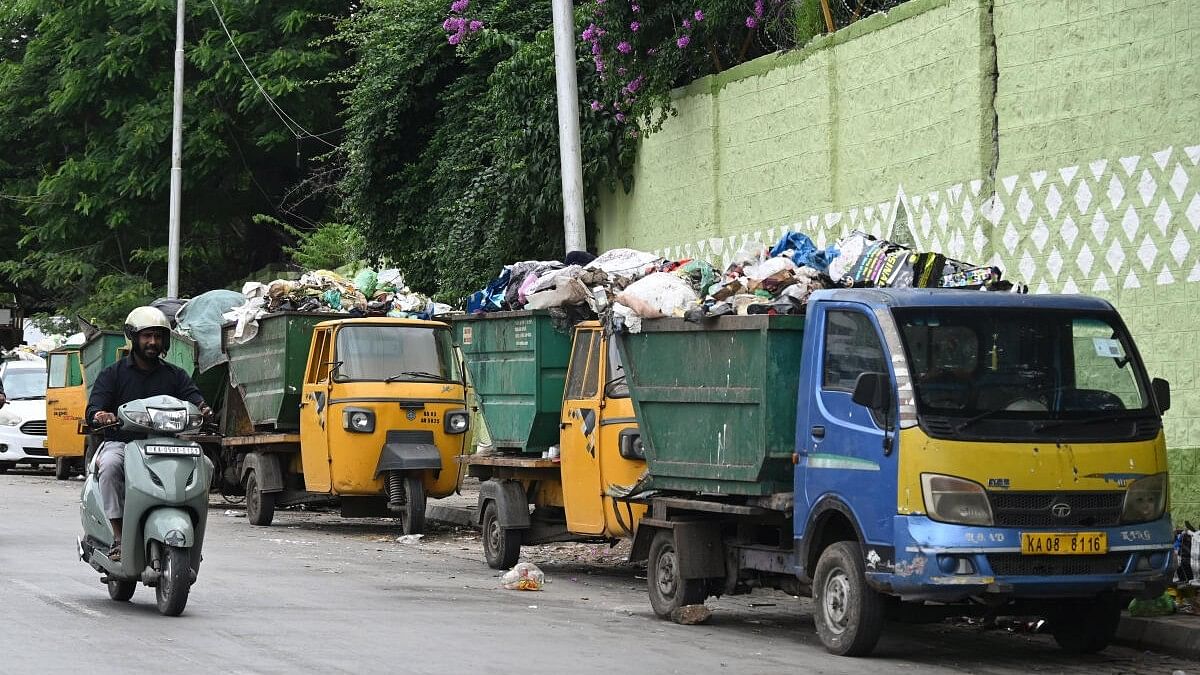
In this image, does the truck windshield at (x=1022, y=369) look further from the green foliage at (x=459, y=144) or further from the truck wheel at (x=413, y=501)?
the green foliage at (x=459, y=144)

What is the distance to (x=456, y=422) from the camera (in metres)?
18.2

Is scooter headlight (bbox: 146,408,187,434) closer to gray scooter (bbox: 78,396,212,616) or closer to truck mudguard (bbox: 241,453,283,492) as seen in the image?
gray scooter (bbox: 78,396,212,616)

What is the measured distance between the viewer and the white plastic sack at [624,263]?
1455 cm

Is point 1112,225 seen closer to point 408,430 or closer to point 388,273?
point 408,430

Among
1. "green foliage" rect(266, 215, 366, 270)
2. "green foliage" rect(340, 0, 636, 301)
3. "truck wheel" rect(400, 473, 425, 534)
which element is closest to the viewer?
"truck wheel" rect(400, 473, 425, 534)

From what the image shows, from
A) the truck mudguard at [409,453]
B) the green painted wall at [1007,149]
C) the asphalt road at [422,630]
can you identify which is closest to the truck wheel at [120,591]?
the asphalt road at [422,630]

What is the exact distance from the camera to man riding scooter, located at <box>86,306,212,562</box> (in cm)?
1117

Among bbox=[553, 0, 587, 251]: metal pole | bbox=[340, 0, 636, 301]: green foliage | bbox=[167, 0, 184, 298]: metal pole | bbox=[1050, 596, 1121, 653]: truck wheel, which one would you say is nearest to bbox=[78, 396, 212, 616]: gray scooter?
bbox=[1050, 596, 1121, 653]: truck wheel

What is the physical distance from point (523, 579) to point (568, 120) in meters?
5.94

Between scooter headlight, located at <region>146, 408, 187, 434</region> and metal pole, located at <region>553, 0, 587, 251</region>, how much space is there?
23.8 feet

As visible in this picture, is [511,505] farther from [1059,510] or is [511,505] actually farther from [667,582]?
[1059,510]

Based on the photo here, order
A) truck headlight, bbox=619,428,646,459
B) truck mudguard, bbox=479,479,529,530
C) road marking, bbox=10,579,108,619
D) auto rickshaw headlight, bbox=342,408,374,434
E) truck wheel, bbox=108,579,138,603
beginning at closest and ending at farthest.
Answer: road marking, bbox=10,579,108,619
truck wheel, bbox=108,579,138,603
truck headlight, bbox=619,428,646,459
truck mudguard, bbox=479,479,529,530
auto rickshaw headlight, bbox=342,408,374,434

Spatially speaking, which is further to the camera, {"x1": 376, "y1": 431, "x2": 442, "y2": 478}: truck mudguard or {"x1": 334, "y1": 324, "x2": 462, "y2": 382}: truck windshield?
{"x1": 334, "y1": 324, "x2": 462, "y2": 382}: truck windshield

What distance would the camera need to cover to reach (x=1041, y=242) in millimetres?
14516
